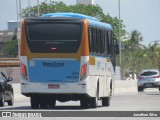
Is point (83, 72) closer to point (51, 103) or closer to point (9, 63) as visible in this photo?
point (51, 103)

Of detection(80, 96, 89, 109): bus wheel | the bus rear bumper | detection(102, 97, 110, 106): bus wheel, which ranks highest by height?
the bus rear bumper

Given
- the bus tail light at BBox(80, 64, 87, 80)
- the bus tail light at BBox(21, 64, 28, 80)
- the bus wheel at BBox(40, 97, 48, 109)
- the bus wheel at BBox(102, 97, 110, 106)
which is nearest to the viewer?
the bus tail light at BBox(80, 64, 87, 80)

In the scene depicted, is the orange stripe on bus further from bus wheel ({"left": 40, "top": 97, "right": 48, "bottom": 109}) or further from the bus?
bus wheel ({"left": 40, "top": 97, "right": 48, "bottom": 109})

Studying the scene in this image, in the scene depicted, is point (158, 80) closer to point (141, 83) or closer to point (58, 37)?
point (141, 83)

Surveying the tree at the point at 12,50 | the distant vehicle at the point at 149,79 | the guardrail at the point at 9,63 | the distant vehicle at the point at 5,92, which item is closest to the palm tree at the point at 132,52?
the tree at the point at 12,50

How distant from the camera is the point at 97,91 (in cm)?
3067

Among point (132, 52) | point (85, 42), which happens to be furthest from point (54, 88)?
point (132, 52)

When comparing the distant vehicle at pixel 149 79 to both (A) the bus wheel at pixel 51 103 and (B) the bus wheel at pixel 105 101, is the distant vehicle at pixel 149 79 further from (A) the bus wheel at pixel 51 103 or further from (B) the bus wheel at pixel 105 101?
(A) the bus wheel at pixel 51 103

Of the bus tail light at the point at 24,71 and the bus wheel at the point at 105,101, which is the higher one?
the bus tail light at the point at 24,71

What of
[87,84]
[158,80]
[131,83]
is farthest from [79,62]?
[131,83]

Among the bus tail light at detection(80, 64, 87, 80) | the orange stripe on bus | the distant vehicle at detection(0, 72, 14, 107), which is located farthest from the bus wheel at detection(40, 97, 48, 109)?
the distant vehicle at detection(0, 72, 14, 107)

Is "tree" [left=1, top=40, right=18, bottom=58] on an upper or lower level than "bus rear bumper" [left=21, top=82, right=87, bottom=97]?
lower

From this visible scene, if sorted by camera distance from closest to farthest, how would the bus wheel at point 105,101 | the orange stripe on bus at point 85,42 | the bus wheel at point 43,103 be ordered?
the orange stripe on bus at point 85,42
the bus wheel at point 43,103
the bus wheel at point 105,101

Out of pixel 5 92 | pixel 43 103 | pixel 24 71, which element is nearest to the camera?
pixel 24 71
